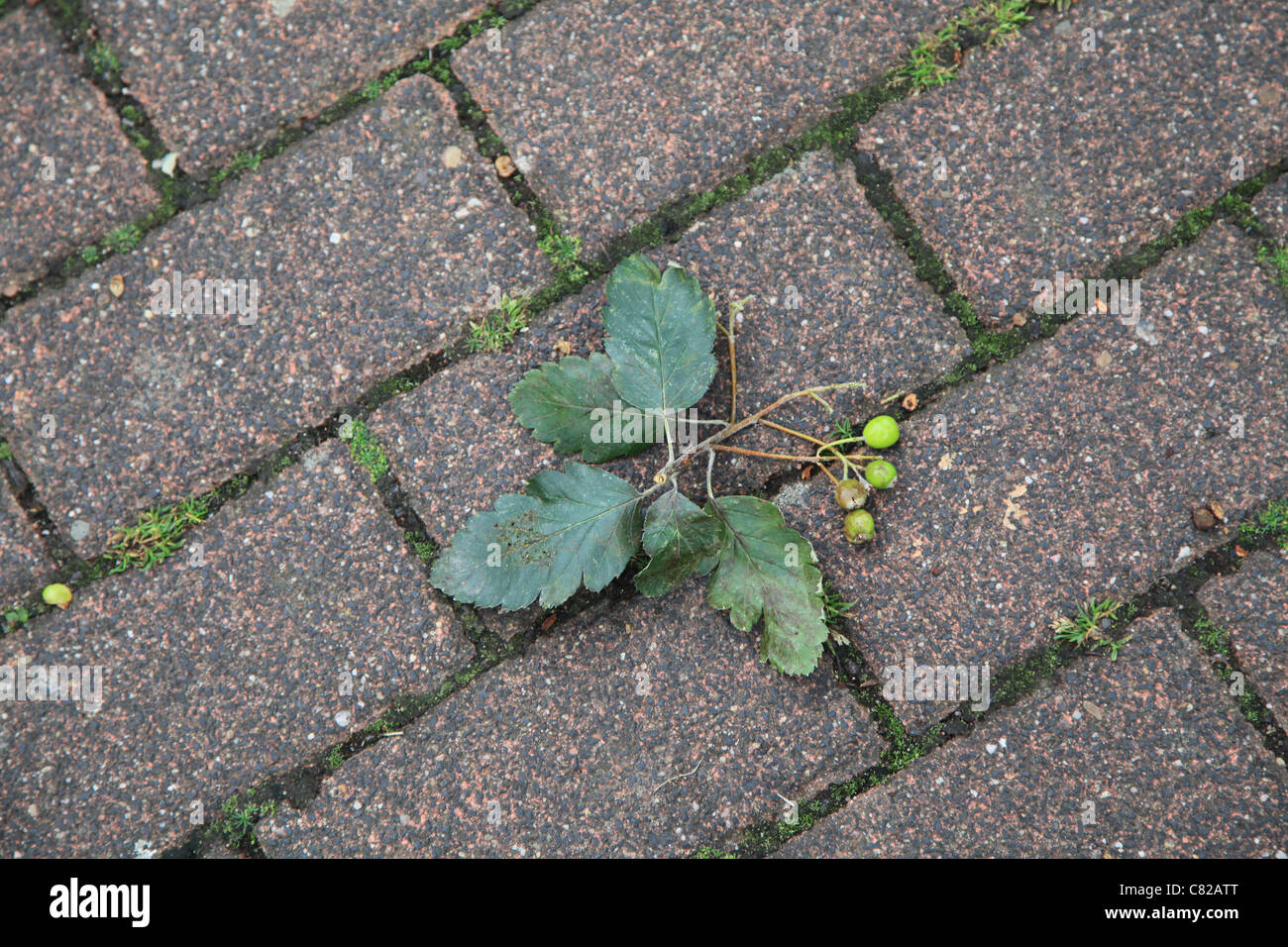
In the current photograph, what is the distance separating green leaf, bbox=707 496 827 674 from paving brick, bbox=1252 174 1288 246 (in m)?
1.75

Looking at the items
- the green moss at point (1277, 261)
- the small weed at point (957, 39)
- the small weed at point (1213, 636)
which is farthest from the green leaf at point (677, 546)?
the green moss at point (1277, 261)

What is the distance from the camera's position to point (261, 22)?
9.77ft

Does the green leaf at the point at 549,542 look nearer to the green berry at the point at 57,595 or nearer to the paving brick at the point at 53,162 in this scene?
the green berry at the point at 57,595

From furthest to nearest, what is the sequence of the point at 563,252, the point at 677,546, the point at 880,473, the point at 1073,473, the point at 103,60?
1. the point at 103,60
2. the point at 563,252
3. the point at 1073,473
4. the point at 880,473
5. the point at 677,546

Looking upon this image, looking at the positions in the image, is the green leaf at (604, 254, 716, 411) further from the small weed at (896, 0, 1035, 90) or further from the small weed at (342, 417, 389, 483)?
the small weed at (896, 0, 1035, 90)

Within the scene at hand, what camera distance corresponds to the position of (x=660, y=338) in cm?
261

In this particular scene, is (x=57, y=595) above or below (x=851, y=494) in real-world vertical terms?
above

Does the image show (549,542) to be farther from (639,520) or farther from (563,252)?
(563,252)

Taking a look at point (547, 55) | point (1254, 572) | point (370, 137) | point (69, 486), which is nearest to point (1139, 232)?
point (1254, 572)

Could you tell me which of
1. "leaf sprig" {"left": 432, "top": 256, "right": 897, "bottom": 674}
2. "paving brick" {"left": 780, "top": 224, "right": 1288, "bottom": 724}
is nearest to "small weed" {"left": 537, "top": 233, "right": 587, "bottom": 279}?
"leaf sprig" {"left": 432, "top": 256, "right": 897, "bottom": 674}

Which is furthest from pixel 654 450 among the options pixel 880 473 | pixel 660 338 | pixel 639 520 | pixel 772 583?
pixel 880 473

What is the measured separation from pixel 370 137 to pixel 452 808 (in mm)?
2105

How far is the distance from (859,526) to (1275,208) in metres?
1.63

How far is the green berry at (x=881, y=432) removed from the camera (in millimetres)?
2688
